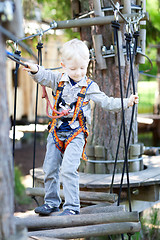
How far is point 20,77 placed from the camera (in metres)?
12.3

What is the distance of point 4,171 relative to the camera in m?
1.55

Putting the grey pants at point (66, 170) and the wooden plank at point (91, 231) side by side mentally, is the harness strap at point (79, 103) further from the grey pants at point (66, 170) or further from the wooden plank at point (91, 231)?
the wooden plank at point (91, 231)

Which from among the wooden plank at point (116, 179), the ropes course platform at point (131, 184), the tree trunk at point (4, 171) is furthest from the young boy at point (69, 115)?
the tree trunk at point (4, 171)

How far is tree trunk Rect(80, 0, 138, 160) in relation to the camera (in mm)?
3908

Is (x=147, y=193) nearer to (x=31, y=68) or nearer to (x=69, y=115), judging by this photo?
(x=69, y=115)

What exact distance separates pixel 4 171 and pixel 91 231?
3.20ft

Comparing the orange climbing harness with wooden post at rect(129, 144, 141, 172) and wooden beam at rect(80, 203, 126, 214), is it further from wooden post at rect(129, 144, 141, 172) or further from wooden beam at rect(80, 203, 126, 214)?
wooden post at rect(129, 144, 141, 172)

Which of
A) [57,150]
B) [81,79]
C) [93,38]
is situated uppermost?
[93,38]

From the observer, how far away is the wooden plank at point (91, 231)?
7.53 ft

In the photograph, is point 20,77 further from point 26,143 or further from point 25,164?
point 25,164

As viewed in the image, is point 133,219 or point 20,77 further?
point 20,77

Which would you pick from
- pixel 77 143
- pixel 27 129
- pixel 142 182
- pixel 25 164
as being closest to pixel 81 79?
pixel 77 143

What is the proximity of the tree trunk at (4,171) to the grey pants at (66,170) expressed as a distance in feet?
3.56

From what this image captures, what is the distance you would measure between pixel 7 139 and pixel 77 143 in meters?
1.16
